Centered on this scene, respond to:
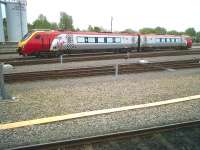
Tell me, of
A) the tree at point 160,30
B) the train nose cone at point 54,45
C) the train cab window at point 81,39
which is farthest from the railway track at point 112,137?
the tree at point 160,30

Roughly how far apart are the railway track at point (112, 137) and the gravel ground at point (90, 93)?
2.50m

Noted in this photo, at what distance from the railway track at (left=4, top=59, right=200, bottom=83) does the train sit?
9282 millimetres

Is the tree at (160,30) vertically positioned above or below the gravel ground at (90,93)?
above

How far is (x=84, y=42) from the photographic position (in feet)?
85.6

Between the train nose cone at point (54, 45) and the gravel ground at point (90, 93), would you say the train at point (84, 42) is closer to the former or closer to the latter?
the train nose cone at point (54, 45)

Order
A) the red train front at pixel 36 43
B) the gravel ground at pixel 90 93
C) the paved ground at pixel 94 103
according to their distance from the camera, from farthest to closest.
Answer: the red train front at pixel 36 43, the gravel ground at pixel 90 93, the paved ground at pixel 94 103

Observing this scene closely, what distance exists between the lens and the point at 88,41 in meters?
26.4

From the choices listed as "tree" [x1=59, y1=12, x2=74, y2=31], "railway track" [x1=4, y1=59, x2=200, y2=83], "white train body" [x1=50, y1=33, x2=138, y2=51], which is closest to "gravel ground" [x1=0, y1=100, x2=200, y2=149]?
"railway track" [x1=4, y1=59, x2=200, y2=83]

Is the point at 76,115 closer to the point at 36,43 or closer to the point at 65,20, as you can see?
the point at 36,43

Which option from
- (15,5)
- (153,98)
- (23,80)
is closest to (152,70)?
(153,98)

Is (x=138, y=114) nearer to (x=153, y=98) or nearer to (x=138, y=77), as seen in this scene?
(x=153, y=98)

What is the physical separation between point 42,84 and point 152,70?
298 inches

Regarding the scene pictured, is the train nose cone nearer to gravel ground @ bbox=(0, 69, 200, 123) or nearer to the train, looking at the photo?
the train

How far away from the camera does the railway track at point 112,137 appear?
5.98 metres
